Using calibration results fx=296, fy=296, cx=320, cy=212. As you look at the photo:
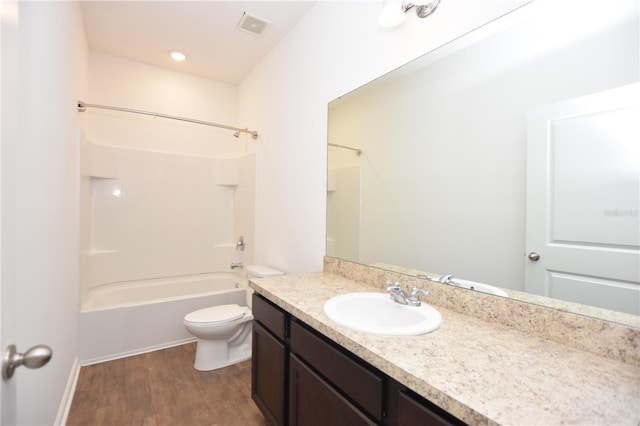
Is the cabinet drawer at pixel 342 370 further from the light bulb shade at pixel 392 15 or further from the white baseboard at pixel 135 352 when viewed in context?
the white baseboard at pixel 135 352

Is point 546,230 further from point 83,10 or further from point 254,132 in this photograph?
point 83,10

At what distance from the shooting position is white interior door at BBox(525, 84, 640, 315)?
2.71 ft

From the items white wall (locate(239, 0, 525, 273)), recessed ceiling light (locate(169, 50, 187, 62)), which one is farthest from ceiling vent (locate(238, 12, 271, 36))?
recessed ceiling light (locate(169, 50, 187, 62))

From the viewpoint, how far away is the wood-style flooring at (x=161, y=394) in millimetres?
1693

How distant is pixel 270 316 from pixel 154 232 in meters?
2.35

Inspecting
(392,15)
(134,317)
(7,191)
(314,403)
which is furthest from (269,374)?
(392,15)

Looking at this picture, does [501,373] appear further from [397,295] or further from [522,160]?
[522,160]

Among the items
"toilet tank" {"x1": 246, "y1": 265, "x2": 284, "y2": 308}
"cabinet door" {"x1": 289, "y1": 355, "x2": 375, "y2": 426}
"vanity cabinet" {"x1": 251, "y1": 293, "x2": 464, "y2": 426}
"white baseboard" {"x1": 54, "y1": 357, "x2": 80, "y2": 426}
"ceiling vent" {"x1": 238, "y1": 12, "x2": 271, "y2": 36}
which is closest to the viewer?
"vanity cabinet" {"x1": 251, "y1": 293, "x2": 464, "y2": 426}

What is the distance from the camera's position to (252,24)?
234 centimetres

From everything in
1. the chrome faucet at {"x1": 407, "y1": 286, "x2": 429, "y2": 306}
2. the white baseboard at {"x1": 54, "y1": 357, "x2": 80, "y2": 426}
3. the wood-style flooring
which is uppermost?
the chrome faucet at {"x1": 407, "y1": 286, "x2": 429, "y2": 306}

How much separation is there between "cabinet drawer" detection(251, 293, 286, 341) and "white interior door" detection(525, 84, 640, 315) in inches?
38.9

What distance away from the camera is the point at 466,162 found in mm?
1275

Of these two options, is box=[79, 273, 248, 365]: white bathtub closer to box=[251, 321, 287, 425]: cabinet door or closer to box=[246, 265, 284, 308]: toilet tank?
box=[246, 265, 284, 308]: toilet tank

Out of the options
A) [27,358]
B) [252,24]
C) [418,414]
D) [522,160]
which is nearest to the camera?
[27,358]
